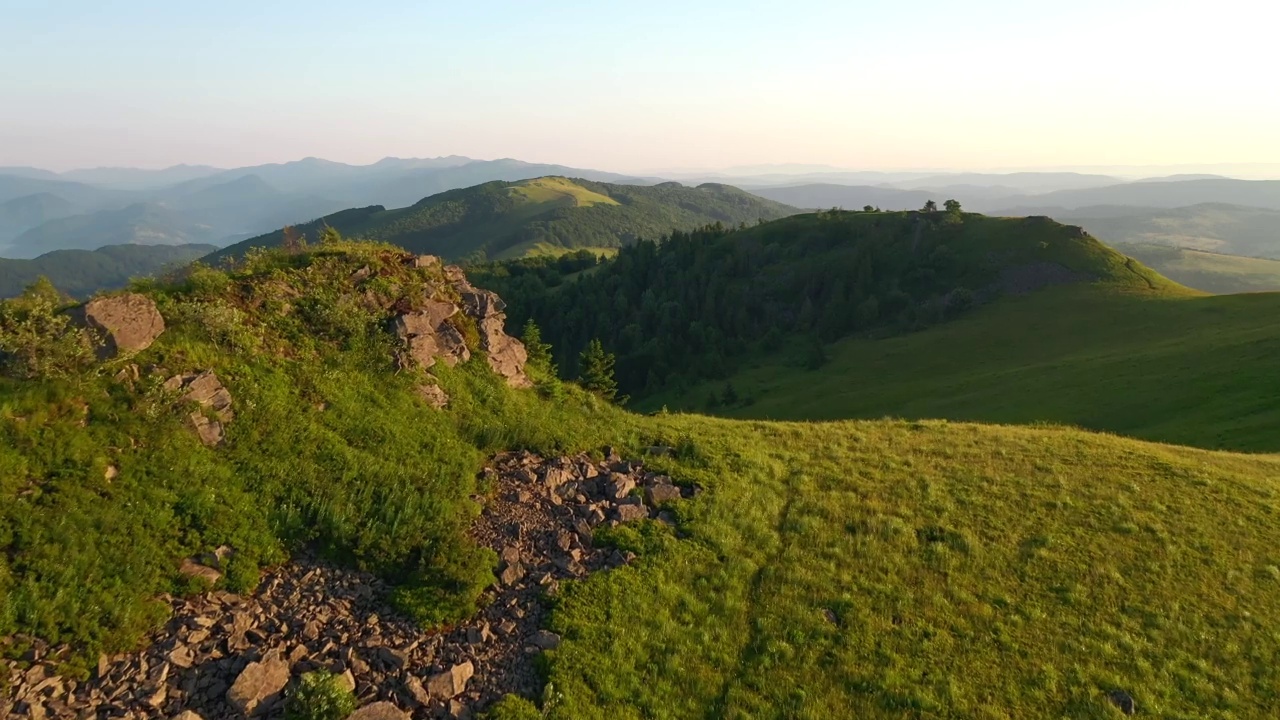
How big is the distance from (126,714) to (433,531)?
5486 mm

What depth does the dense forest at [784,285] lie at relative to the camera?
3885 inches

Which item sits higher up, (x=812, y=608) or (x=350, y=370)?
(x=350, y=370)

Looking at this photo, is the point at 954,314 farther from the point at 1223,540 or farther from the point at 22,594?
the point at 22,594

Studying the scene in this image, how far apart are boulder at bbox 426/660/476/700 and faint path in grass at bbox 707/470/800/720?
4.17 meters

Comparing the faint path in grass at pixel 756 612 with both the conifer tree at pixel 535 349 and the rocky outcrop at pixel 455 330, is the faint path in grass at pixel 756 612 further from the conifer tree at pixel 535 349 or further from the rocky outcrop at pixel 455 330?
the conifer tree at pixel 535 349

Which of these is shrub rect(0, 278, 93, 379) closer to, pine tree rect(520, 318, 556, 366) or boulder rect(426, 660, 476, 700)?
boulder rect(426, 660, 476, 700)

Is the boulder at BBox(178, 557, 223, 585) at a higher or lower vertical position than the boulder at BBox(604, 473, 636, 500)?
higher

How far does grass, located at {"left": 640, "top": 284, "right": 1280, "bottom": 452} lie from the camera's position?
36969 mm

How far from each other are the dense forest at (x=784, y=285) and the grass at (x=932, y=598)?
246 feet

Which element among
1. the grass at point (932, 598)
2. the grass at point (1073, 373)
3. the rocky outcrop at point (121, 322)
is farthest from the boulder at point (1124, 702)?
the grass at point (1073, 373)

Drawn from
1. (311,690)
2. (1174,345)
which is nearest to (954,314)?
(1174,345)

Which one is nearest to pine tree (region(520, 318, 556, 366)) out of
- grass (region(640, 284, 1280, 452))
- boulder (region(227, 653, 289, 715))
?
boulder (region(227, 653, 289, 715))

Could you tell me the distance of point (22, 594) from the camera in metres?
8.83

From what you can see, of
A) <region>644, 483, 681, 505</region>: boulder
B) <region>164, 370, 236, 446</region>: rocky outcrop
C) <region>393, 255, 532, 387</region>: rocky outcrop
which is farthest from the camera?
<region>393, 255, 532, 387</region>: rocky outcrop
